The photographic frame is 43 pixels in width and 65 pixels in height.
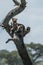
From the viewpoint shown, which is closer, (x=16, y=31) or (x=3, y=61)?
(x=16, y=31)

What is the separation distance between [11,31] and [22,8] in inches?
29.4

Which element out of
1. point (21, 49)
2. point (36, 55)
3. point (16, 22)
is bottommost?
point (21, 49)

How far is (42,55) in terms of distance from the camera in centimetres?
5291

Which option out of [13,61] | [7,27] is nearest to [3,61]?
[13,61]

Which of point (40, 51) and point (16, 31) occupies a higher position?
point (40, 51)

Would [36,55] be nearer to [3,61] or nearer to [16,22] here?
[3,61]

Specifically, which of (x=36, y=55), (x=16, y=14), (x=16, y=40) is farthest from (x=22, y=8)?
(x=36, y=55)

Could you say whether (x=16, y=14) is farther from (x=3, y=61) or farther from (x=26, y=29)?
(x=3, y=61)

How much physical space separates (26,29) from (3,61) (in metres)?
40.4

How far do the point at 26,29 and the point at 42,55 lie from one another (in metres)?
41.9

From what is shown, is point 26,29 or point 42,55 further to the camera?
point 42,55

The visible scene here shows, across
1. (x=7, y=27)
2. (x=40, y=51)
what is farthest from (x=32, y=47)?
(x=7, y=27)

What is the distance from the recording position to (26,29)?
11242 mm

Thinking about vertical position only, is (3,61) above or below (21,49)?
above
